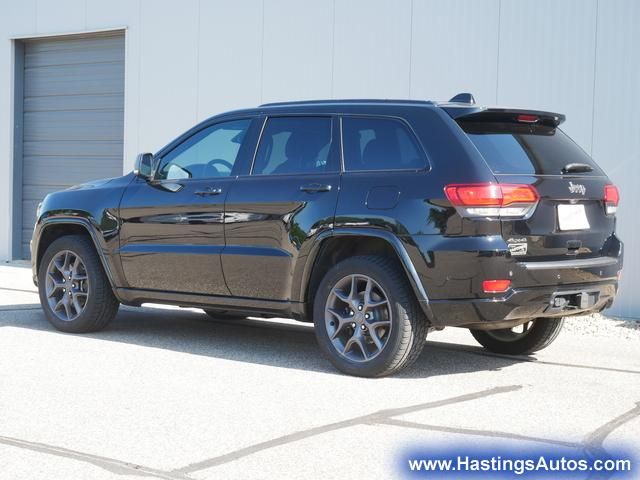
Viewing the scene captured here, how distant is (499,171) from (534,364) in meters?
1.78

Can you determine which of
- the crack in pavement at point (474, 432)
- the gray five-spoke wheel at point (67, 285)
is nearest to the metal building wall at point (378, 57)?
the gray five-spoke wheel at point (67, 285)

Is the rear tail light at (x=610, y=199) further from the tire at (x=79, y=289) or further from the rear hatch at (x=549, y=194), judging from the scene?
the tire at (x=79, y=289)

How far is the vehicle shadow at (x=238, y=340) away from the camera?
708 cm

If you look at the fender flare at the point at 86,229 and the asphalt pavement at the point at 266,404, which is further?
the fender flare at the point at 86,229

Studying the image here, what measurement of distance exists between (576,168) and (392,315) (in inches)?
59.9

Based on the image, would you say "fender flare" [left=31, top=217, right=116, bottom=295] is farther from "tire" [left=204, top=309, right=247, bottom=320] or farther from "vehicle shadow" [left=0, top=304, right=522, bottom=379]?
"tire" [left=204, top=309, right=247, bottom=320]

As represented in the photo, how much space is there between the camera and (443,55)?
11.5 m

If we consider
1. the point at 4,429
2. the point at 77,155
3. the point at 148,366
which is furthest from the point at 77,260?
the point at 77,155

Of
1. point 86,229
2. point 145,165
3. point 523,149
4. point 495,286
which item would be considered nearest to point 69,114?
point 86,229

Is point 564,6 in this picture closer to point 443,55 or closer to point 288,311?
point 443,55

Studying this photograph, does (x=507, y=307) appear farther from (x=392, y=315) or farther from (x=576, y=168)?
(x=576, y=168)

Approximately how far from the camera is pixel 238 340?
26.5 feet

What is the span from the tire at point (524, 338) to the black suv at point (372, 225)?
0.05 feet

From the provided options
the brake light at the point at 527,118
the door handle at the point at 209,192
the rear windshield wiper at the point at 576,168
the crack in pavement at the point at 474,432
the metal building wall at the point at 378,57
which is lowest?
the crack in pavement at the point at 474,432
